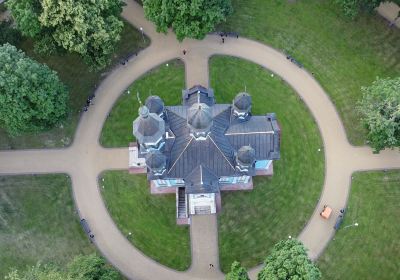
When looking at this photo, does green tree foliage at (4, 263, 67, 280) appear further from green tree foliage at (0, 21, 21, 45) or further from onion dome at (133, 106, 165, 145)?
green tree foliage at (0, 21, 21, 45)

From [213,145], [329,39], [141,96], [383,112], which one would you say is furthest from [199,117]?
[329,39]

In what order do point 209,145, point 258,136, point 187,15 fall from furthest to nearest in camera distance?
point 187,15 < point 258,136 < point 209,145

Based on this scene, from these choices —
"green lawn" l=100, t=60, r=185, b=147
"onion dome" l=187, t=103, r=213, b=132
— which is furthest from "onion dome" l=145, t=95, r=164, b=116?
"green lawn" l=100, t=60, r=185, b=147

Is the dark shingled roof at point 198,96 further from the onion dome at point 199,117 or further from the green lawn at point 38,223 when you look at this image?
the green lawn at point 38,223

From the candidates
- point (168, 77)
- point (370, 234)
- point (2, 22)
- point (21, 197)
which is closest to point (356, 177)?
point (370, 234)

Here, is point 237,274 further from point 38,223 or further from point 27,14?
point 27,14
